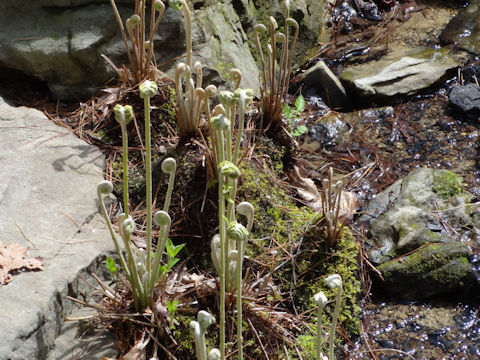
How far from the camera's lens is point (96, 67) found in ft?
12.3

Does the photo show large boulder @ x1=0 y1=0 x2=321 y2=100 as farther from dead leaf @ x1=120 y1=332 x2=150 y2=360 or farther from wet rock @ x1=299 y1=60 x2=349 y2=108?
dead leaf @ x1=120 y1=332 x2=150 y2=360

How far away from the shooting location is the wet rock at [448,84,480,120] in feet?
14.0

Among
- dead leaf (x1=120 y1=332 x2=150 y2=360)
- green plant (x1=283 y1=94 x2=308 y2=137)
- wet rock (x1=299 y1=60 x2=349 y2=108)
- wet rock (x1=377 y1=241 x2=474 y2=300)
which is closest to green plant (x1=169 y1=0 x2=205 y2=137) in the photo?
green plant (x1=283 y1=94 x2=308 y2=137)

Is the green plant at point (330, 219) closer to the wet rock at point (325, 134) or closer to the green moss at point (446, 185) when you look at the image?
the green moss at point (446, 185)

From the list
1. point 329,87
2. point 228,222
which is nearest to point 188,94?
point 228,222

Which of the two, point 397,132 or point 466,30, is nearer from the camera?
point 397,132

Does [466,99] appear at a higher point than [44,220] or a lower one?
lower

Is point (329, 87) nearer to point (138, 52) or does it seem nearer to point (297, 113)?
point (297, 113)

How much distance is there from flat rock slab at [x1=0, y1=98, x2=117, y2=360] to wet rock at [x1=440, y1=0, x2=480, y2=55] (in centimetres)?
356

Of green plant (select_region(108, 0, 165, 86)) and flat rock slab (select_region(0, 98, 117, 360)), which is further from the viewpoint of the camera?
green plant (select_region(108, 0, 165, 86))

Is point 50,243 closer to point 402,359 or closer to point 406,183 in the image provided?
point 402,359

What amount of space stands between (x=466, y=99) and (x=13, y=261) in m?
3.56

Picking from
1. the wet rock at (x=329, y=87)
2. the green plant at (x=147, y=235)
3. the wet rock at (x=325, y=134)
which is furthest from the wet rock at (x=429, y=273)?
the wet rock at (x=329, y=87)

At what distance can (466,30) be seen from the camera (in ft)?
16.9
